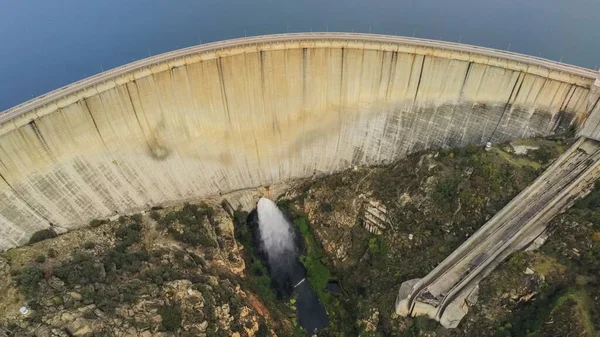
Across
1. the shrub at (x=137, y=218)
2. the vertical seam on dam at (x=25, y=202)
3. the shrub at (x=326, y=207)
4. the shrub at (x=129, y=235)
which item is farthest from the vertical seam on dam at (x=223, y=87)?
the vertical seam on dam at (x=25, y=202)

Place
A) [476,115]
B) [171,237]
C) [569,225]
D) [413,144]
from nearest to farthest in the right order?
1. [569,225]
2. [171,237]
3. [476,115]
4. [413,144]

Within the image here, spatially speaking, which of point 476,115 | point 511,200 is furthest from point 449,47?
point 511,200

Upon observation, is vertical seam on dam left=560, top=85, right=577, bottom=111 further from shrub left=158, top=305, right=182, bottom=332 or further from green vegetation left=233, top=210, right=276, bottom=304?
shrub left=158, top=305, right=182, bottom=332

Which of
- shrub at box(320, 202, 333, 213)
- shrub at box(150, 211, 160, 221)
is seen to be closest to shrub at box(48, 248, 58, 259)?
shrub at box(150, 211, 160, 221)

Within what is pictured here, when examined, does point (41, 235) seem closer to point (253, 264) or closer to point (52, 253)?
point (52, 253)

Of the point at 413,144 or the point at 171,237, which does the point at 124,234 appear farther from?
the point at 413,144

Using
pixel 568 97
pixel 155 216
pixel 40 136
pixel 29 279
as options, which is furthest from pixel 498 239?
pixel 40 136

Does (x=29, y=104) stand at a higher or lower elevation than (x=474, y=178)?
higher

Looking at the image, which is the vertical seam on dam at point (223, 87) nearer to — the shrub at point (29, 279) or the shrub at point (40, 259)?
the shrub at point (40, 259)
